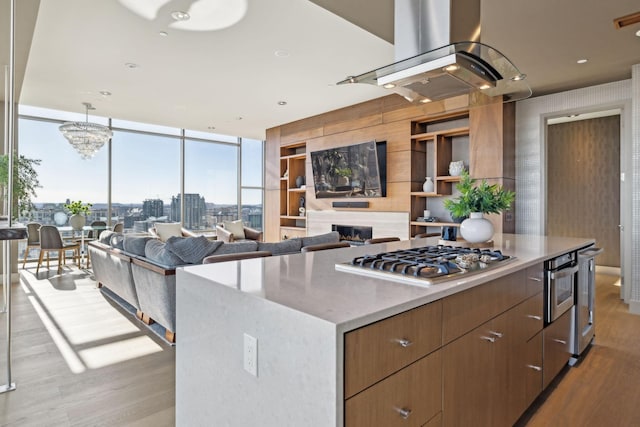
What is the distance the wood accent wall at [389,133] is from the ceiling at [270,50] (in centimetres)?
40

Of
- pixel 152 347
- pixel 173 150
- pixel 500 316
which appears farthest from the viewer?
pixel 173 150

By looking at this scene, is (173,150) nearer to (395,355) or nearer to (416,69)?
(416,69)

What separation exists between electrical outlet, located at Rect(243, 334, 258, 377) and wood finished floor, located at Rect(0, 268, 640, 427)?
1.13 m

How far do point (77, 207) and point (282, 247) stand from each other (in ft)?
16.2

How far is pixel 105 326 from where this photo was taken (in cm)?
344

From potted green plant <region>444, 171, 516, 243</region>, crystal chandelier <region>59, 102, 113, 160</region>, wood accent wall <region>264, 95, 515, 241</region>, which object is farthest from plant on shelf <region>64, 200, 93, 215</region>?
potted green plant <region>444, 171, 516, 243</region>

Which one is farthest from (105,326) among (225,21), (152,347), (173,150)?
(173,150)

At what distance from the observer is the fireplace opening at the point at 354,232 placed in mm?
6238

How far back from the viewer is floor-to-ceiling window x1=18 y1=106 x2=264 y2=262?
6770 mm

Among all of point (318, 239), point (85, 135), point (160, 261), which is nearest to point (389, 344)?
point (160, 261)

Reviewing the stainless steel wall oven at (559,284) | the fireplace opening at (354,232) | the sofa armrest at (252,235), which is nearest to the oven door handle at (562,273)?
the stainless steel wall oven at (559,284)

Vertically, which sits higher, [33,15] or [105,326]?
[33,15]

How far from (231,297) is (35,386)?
6.55 ft

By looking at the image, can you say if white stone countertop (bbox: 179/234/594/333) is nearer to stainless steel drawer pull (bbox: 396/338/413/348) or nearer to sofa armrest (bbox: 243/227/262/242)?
stainless steel drawer pull (bbox: 396/338/413/348)
